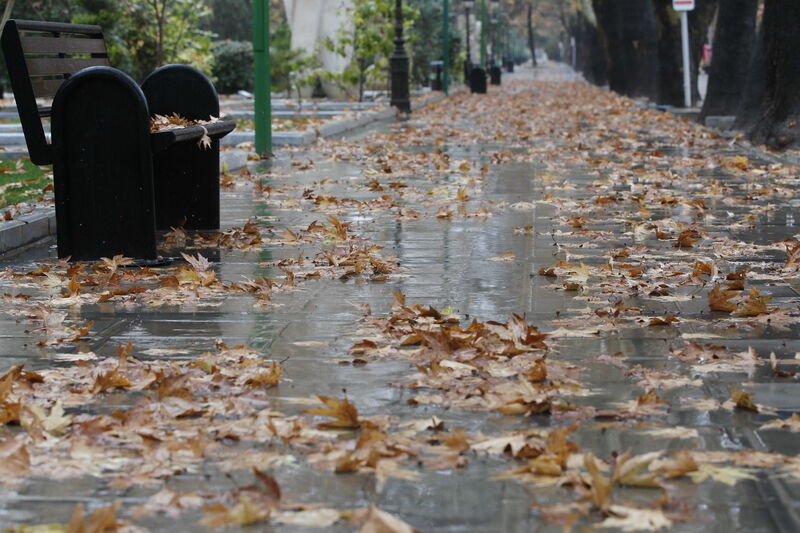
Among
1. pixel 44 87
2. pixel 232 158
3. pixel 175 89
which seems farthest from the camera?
pixel 232 158

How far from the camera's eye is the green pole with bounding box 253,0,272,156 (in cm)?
1518

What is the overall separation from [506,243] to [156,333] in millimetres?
3257

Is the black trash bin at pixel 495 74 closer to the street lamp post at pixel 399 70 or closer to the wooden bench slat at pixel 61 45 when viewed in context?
the street lamp post at pixel 399 70

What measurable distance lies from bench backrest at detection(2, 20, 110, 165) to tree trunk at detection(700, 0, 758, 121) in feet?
50.7

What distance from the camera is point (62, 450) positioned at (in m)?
4.02

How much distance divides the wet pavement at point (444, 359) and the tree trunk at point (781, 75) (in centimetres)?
569

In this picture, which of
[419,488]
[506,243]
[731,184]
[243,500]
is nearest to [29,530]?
[243,500]

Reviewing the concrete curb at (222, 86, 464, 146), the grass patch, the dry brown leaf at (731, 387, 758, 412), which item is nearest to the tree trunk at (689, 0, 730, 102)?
the concrete curb at (222, 86, 464, 146)

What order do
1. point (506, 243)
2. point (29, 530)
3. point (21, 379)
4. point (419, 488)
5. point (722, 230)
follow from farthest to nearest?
point (722, 230) → point (506, 243) → point (21, 379) → point (419, 488) → point (29, 530)

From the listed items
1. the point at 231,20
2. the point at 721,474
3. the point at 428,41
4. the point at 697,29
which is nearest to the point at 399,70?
the point at 697,29

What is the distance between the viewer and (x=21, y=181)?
11750mm

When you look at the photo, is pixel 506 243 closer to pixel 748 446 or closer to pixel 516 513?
pixel 748 446

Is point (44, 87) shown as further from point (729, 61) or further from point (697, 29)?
point (697, 29)

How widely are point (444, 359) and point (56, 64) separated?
4.61 m
